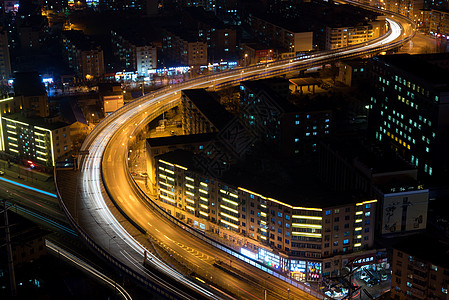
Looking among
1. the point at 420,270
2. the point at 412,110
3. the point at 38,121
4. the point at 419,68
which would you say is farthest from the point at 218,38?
the point at 420,270

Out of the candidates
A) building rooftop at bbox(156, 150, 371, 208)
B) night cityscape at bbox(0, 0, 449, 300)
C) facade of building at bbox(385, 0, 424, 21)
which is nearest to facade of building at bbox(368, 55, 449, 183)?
night cityscape at bbox(0, 0, 449, 300)

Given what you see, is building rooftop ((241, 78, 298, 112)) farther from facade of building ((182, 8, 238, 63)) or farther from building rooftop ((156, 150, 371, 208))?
facade of building ((182, 8, 238, 63))

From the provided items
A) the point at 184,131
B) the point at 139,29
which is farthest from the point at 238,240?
the point at 139,29

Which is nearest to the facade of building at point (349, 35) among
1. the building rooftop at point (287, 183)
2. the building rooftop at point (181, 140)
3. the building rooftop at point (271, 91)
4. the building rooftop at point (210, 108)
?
the building rooftop at point (271, 91)

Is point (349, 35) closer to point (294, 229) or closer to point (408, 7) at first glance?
point (408, 7)

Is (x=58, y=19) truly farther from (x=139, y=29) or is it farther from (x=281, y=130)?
(x=281, y=130)
